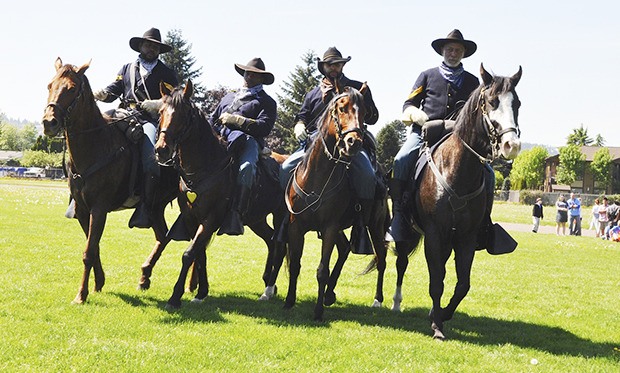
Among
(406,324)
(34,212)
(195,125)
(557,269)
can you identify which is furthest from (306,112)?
(34,212)

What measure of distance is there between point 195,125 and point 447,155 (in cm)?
358

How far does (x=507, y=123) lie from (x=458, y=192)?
4.18ft

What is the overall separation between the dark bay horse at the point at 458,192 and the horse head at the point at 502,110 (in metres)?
0.01

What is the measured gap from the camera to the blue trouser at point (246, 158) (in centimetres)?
895

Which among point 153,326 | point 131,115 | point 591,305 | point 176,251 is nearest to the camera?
point 153,326

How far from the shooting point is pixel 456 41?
838 centimetres

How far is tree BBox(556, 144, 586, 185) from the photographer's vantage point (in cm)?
9462

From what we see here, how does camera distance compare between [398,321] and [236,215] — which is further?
[236,215]

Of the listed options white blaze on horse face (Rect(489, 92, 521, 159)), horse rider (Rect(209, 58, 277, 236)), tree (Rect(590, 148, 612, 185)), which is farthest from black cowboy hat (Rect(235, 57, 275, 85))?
tree (Rect(590, 148, 612, 185))

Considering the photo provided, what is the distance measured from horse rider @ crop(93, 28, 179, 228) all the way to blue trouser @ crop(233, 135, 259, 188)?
132 cm

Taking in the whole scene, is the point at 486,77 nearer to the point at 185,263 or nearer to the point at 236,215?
the point at 236,215

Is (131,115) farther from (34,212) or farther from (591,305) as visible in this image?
(34,212)

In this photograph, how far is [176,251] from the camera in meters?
15.0

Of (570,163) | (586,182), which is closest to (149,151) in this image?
(570,163)
